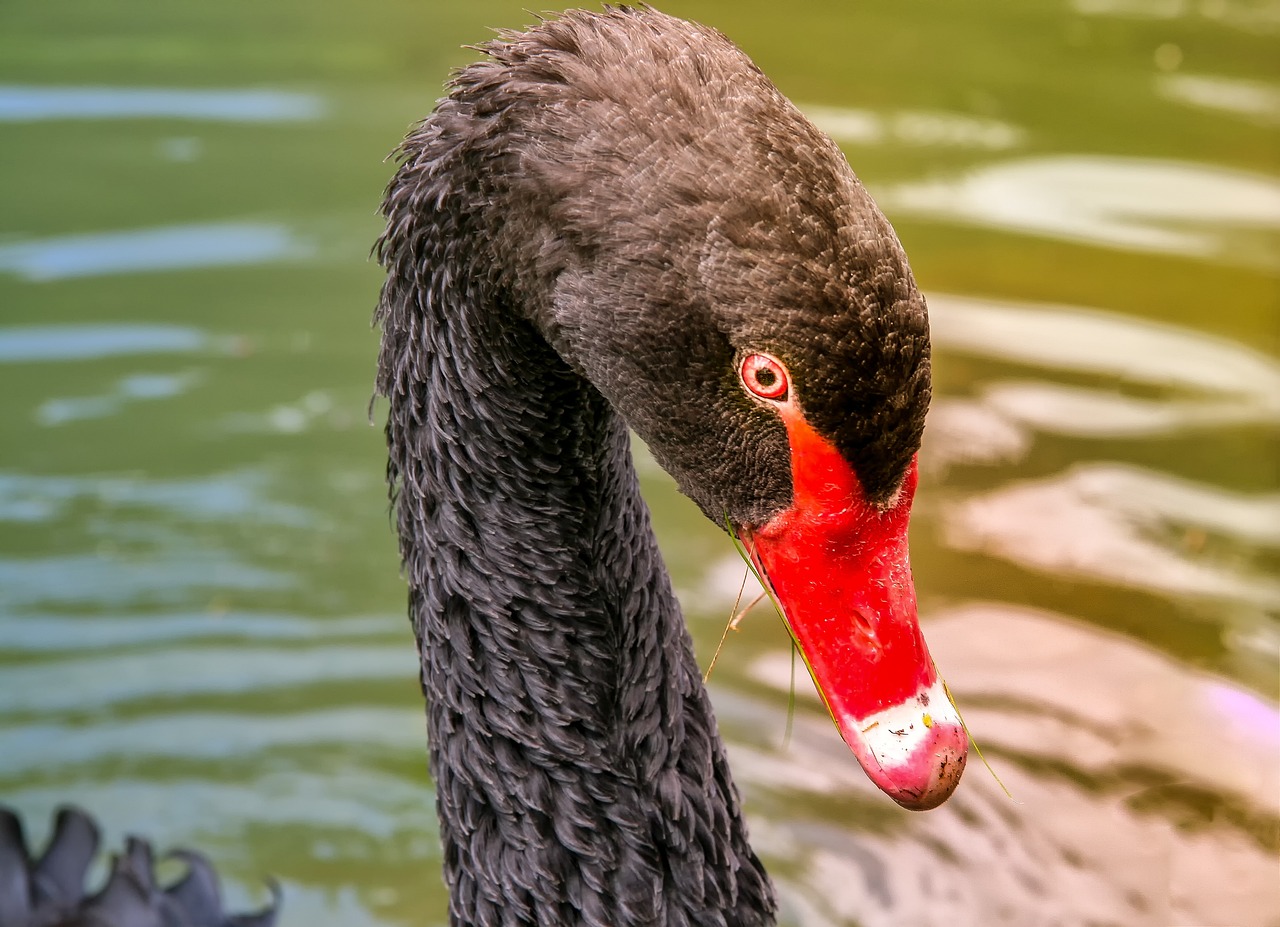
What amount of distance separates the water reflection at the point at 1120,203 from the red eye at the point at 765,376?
13.6 ft

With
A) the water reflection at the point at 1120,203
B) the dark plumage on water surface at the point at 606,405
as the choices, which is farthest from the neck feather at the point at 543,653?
the water reflection at the point at 1120,203

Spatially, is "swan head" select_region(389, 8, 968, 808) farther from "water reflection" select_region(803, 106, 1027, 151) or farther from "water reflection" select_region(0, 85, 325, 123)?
"water reflection" select_region(0, 85, 325, 123)

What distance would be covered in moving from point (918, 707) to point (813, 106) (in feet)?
15.7

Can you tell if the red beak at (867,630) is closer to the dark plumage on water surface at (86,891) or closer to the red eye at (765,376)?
the red eye at (765,376)

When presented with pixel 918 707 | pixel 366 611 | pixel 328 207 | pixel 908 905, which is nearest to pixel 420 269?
pixel 918 707

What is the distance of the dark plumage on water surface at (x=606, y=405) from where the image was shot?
5.32 ft

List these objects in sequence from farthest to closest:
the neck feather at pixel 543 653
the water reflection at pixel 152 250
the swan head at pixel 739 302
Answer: the water reflection at pixel 152 250, the neck feather at pixel 543 653, the swan head at pixel 739 302

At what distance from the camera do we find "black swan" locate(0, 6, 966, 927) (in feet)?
5.33

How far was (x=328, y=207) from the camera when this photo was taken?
5.62 metres

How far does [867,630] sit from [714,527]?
2.44m

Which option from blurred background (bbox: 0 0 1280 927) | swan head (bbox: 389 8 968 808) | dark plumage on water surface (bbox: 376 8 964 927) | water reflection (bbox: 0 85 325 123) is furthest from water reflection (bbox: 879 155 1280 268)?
swan head (bbox: 389 8 968 808)

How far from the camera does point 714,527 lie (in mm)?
4211

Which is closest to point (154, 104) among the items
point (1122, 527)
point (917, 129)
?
point (917, 129)

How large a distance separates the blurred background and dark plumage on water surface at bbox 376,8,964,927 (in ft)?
3.09
